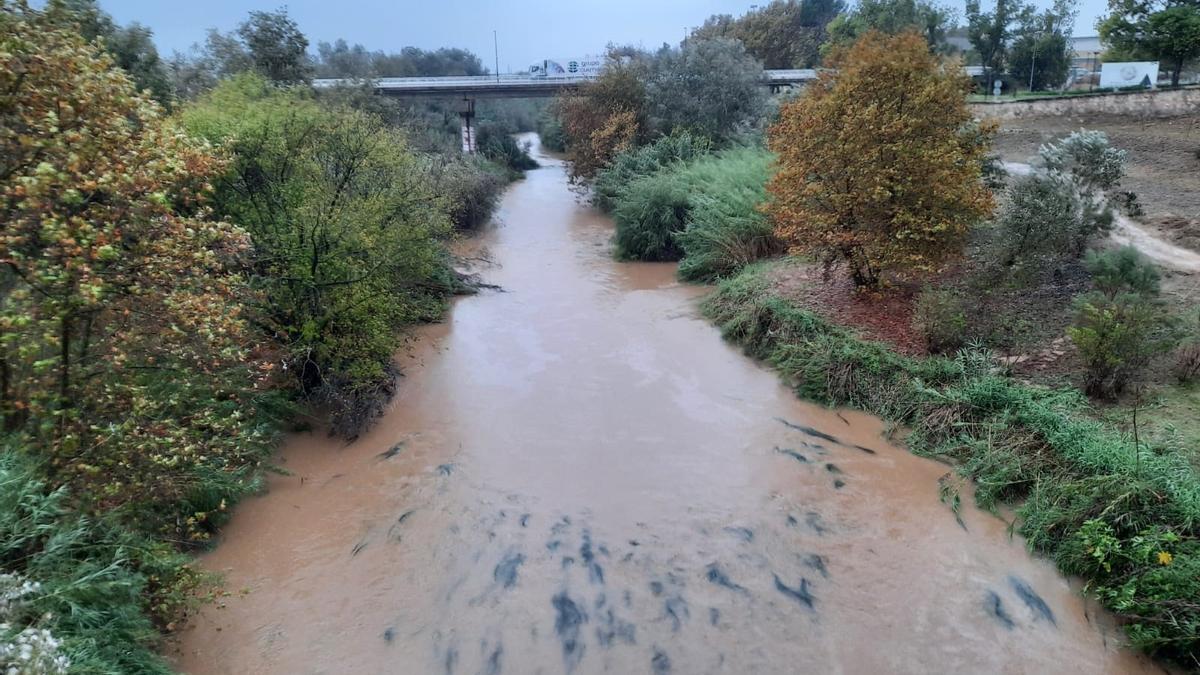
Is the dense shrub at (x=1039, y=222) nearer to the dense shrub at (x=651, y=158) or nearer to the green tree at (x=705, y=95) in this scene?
the dense shrub at (x=651, y=158)

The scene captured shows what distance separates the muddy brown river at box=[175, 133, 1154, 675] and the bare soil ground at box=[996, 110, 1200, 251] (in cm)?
869

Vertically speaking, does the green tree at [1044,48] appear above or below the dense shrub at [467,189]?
above

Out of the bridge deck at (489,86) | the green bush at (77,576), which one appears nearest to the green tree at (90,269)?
the green bush at (77,576)

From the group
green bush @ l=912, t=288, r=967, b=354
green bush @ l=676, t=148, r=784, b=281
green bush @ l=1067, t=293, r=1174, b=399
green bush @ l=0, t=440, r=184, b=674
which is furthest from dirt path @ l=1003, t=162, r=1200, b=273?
green bush @ l=0, t=440, r=184, b=674

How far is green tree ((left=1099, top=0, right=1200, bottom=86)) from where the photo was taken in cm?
2672

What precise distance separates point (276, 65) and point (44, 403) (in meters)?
20.8

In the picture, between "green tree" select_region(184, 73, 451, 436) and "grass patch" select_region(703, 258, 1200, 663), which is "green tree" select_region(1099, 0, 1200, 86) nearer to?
"grass patch" select_region(703, 258, 1200, 663)

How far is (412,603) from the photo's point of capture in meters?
7.03

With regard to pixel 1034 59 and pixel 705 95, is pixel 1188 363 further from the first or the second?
pixel 1034 59

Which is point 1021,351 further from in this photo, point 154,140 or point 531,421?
point 154,140

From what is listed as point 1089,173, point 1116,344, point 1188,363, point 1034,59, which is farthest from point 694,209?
point 1034,59

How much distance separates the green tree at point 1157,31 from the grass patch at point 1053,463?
2501 cm

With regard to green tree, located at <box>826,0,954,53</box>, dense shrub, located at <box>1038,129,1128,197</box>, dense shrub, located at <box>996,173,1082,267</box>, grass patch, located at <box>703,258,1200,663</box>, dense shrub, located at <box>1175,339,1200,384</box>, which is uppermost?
green tree, located at <box>826,0,954,53</box>

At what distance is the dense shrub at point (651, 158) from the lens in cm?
2406
